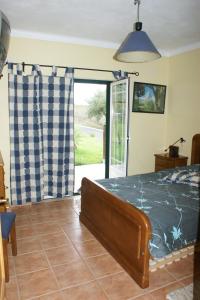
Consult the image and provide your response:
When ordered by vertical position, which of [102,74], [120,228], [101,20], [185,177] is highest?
[101,20]

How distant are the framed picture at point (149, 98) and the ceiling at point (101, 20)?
2.55 feet

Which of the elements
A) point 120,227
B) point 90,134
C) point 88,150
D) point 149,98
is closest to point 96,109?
point 90,134

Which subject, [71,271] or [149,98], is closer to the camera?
Answer: [71,271]

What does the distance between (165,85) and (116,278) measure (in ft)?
11.8

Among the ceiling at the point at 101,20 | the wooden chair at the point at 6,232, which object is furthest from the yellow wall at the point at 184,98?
the wooden chair at the point at 6,232

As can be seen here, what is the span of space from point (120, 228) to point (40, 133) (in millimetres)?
2003

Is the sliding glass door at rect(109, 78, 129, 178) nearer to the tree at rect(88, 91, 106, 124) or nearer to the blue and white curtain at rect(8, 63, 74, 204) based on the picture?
the blue and white curtain at rect(8, 63, 74, 204)

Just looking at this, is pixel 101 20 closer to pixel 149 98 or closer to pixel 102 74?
pixel 102 74

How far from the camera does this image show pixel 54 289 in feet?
6.63

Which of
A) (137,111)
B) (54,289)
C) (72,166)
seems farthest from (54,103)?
(54,289)

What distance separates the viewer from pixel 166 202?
8.04 feet

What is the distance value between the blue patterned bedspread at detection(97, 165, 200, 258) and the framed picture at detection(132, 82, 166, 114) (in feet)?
4.97

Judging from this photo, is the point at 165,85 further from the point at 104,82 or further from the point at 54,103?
the point at 54,103

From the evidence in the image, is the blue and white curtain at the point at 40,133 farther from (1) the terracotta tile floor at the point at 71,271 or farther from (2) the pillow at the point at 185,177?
(2) the pillow at the point at 185,177
